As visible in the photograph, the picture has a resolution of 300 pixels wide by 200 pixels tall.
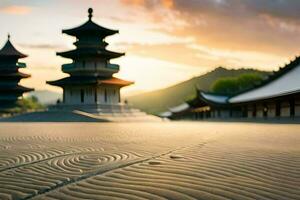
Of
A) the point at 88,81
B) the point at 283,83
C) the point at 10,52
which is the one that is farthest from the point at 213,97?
the point at 10,52

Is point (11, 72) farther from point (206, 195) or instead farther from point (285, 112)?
point (206, 195)

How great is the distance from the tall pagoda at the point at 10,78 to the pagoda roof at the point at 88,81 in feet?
66.1

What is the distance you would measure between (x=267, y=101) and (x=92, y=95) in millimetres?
19038

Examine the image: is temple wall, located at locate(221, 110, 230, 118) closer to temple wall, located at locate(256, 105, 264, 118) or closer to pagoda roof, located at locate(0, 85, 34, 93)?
temple wall, located at locate(256, 105, 264, 118)

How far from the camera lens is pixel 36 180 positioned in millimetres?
6711

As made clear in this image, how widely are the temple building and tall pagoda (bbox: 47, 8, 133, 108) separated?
39.2 ft

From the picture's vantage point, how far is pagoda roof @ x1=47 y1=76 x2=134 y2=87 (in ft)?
140

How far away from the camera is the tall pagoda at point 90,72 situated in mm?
43500

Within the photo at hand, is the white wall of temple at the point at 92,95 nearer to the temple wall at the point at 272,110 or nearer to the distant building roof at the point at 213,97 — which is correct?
the distant building roof at the point at 213,97

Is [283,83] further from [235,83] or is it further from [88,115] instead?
[235,83]

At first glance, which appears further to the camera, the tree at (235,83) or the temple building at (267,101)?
the tree at (235,83)

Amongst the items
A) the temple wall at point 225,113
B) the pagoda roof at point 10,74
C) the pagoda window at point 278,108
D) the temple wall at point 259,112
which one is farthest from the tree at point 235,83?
the pagoda window at point 278,108

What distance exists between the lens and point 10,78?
63.1 metres

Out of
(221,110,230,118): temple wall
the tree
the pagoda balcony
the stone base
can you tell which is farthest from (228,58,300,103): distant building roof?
the tree
